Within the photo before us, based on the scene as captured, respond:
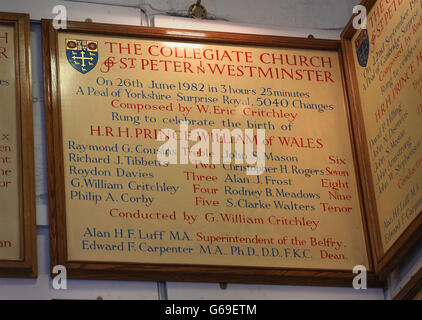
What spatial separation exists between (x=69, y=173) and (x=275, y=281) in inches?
43.1

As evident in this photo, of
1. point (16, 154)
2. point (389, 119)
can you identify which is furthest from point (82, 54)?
point (389, 119)

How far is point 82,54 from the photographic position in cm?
529

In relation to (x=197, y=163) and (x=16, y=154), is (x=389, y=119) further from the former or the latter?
(x=16, y=154)

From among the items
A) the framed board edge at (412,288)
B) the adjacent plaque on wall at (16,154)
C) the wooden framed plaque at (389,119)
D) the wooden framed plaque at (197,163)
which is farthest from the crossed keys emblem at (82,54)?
the framed board edge at (412,288)

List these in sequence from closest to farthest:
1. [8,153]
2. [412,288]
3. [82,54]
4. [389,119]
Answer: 1. [412,288]
2. [8,153]
3. [389,119]
4. [82,54]

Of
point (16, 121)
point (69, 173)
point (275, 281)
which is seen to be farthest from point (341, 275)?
point (16, 121)

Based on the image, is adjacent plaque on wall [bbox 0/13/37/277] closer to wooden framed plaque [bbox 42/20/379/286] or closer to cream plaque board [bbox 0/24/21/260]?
cream plaque board [bbox 0/24/21/260]

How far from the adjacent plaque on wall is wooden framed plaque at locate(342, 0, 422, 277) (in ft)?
5.39

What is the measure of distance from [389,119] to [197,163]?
3.11ft

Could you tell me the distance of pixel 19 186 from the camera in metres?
4.88

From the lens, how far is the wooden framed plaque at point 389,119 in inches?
191

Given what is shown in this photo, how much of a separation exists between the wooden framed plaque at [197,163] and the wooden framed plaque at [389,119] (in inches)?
3.8
